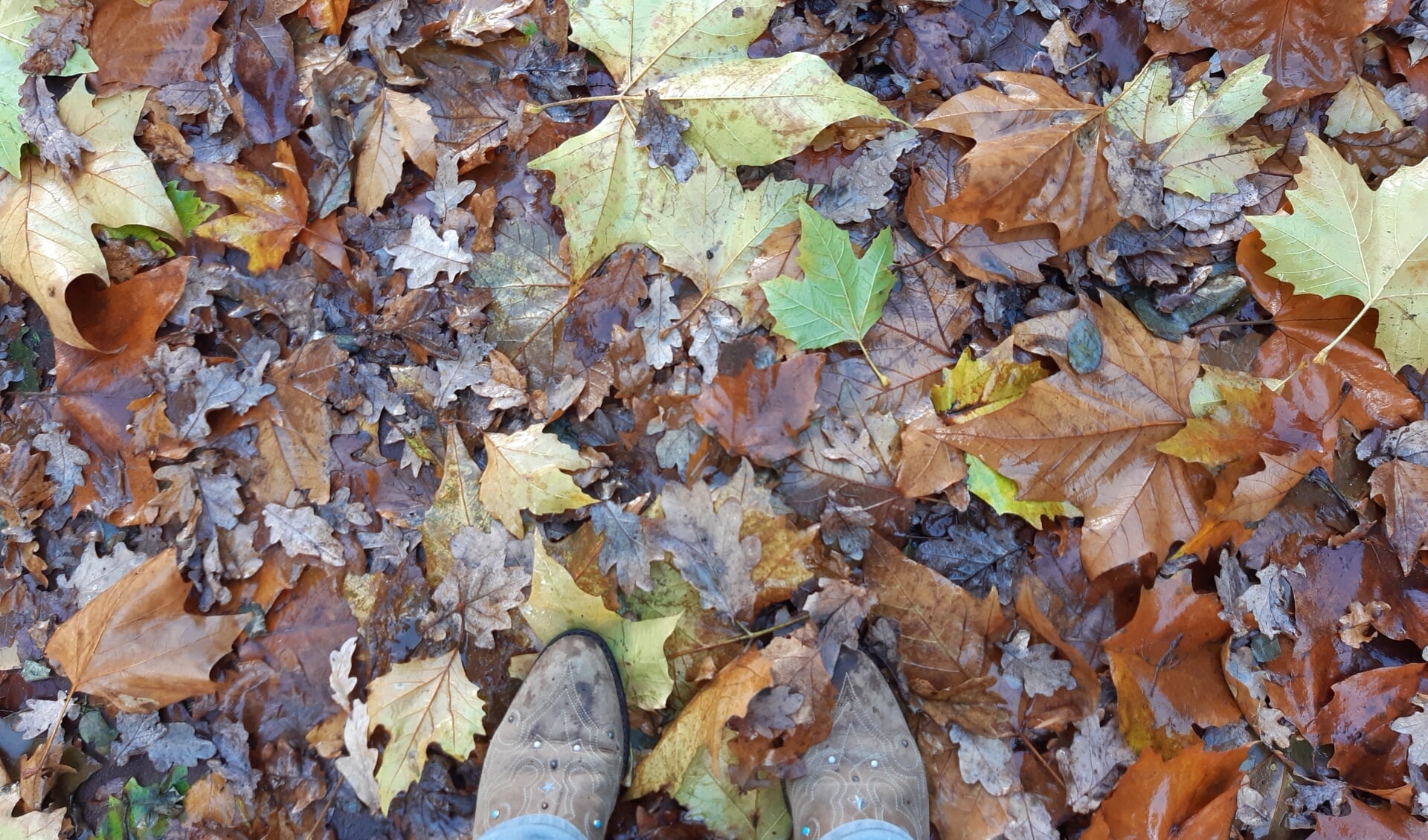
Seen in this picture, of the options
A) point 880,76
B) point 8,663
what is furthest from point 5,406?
point 880,76

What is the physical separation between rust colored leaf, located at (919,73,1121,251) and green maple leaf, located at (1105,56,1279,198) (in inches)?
4.7

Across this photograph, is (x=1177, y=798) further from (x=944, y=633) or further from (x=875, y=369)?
(x=875, y=369)

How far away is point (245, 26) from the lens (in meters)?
2.25

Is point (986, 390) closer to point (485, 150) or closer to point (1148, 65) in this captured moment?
point (1148, 65)

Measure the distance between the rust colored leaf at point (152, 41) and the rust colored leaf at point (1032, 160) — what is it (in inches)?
86.0

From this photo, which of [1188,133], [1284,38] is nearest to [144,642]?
[1188,133]

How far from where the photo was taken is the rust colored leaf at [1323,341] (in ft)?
6.36

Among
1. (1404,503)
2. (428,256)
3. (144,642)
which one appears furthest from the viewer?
(428,256)

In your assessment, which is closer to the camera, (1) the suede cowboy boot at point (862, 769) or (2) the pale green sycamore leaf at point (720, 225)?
(1) the suede cowboy boot at point (862, 769)

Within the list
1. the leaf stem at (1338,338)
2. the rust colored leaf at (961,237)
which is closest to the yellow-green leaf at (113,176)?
the rust colored leaf at (961,237)

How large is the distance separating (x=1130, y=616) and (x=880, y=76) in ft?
5.58

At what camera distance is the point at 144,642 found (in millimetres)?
2061

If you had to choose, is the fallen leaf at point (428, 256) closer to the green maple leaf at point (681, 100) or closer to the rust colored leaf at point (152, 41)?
the green maple leaf at point (681, 100)

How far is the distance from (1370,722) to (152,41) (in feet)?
13.2
